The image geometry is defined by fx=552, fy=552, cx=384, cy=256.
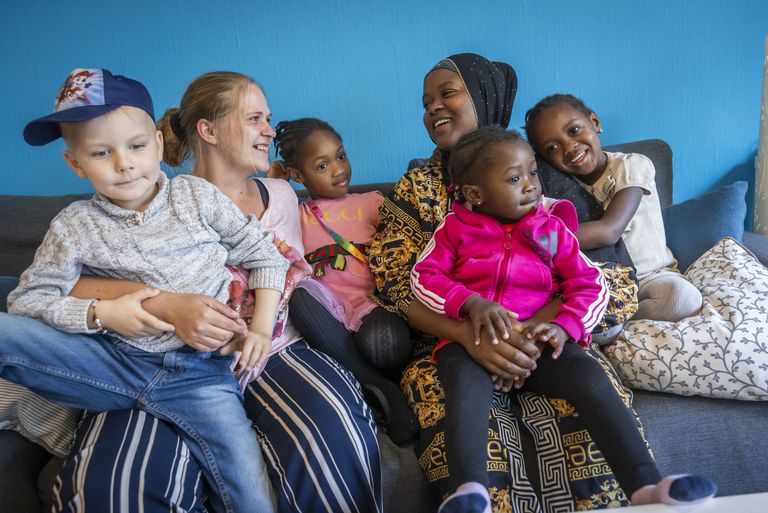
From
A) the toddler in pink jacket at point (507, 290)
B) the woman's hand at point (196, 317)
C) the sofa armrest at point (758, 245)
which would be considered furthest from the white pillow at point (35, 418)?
the sofa armrest at point (758, 245)

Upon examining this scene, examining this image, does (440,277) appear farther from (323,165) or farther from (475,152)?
(323,165)

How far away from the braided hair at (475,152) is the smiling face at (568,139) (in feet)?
0.82

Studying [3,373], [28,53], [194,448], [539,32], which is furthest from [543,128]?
[28,53]

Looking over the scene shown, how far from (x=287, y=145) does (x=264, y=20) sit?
584 millimetres

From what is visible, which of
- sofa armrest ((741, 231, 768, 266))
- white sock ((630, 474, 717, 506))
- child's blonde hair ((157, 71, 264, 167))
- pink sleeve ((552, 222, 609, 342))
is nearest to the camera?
white sock ((630, 474, 717, 506))

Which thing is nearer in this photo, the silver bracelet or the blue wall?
the silver bracelet

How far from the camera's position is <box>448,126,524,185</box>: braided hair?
51.8 inches

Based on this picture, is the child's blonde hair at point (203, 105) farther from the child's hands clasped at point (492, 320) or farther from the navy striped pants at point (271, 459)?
the child's hands clasped at point (492, 320)

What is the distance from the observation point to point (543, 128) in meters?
1.58

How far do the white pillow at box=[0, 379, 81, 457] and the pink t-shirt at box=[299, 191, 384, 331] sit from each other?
0.63m

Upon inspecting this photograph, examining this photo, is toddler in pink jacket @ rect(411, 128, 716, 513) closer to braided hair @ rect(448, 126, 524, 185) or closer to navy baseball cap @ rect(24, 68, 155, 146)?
braided hair @ rect(448, 126, 524, 185)

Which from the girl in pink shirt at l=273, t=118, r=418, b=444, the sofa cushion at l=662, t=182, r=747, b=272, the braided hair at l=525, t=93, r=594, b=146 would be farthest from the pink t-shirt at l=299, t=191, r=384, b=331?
the sofa cushion at l=662, t=182, r=747, b=272

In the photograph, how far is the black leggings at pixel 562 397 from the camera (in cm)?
104

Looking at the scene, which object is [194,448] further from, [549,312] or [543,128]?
[543,128]
